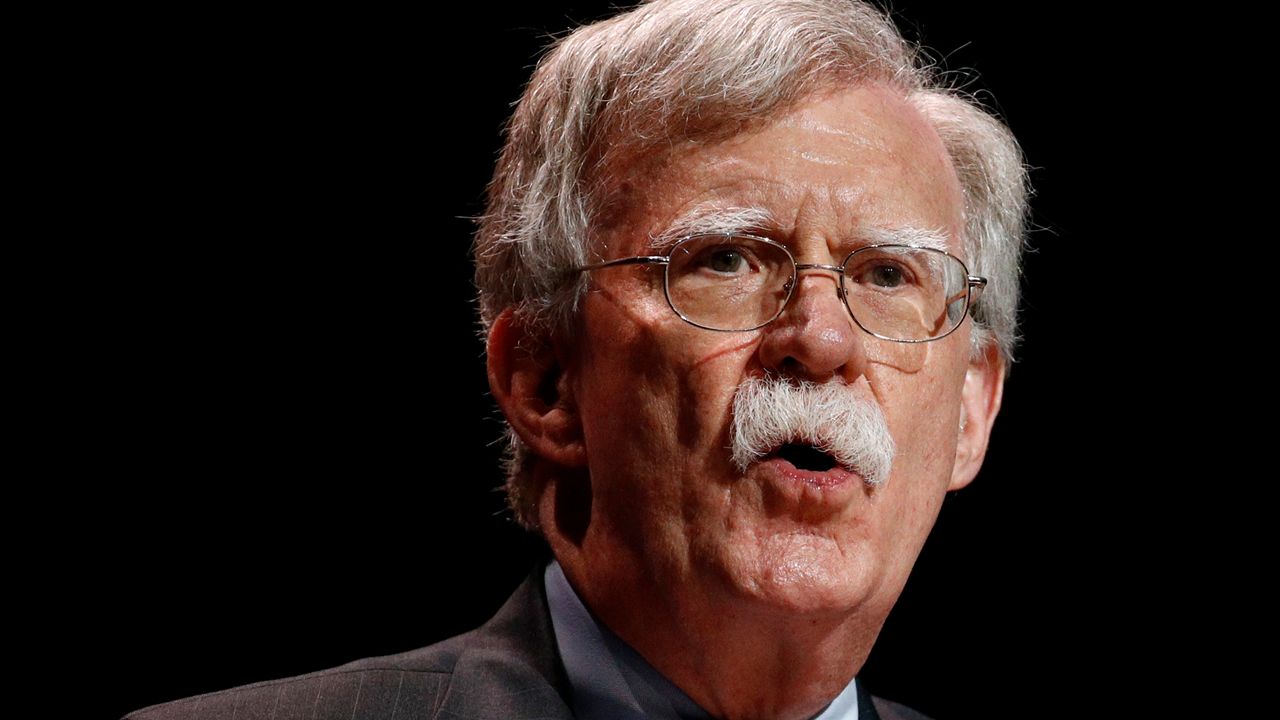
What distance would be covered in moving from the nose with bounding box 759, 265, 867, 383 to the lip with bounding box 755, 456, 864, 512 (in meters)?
0.15

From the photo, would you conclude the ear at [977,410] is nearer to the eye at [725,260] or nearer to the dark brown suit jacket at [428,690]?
the eye at [725,260]

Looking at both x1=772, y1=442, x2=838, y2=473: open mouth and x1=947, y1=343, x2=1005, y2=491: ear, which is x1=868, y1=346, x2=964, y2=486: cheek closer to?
x1=772, y1=442, x2=838, y2=473: open mouth

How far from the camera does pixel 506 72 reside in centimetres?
365

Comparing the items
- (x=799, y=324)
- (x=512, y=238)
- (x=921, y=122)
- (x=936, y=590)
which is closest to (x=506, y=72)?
(x=512, y=238)

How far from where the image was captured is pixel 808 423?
2.46 m

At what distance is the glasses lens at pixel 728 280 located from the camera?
2.54 m

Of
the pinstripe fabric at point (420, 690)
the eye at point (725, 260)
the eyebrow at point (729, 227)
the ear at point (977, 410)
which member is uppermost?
the eyebrow at point (729, 227)

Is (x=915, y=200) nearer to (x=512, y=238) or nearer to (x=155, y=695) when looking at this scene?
(x=512, y=238)

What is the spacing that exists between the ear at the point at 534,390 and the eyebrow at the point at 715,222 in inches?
14.0

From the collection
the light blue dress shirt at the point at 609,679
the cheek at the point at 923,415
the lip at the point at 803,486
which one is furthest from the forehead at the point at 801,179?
the light blue dress shirt at the point at 609,679

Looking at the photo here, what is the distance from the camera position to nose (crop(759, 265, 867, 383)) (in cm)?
246

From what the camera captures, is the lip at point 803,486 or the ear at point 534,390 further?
the ear at point 534,390

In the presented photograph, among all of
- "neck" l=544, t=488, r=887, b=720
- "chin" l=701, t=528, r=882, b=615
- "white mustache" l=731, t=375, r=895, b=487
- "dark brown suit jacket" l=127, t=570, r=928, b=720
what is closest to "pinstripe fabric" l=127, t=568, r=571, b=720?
"dark brown suit jacket" l=127, t=570, r=928, b=720

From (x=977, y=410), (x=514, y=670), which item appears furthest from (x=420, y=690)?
(x=977, y=410)
